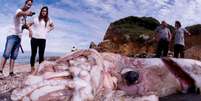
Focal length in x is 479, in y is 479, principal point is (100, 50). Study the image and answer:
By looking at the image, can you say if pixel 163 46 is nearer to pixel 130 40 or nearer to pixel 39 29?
pixel 39 29

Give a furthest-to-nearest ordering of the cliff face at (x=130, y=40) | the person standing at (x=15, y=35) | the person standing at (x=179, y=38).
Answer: the cliff face at (x=130, y=40)
the person standing at (x=179, y=38)
the person standing at (x=15, y=35)

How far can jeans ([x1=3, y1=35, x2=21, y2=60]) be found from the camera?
13016 mm

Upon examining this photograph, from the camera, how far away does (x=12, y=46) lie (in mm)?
13133

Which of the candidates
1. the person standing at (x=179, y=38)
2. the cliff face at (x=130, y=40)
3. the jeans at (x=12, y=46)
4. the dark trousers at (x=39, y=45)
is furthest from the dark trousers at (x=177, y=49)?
the cliff face at (x=130, y=40)

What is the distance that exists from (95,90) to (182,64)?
6.71 feet

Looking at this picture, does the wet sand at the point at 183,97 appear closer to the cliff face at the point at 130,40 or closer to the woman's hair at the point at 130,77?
the woman's hair at the point at 130,77

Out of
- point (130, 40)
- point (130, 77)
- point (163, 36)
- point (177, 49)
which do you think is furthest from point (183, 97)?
point (130, 40)

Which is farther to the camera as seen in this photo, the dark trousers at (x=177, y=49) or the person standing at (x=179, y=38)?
the dark trousers at (x=177, y=49)

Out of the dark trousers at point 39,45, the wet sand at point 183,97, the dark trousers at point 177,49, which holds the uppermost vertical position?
the dark trousers at point 39,45

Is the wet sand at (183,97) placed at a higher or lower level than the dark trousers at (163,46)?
lower

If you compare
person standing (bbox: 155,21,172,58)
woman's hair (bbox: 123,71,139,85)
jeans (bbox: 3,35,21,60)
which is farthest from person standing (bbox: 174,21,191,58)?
woman's hair (bbox: 123,71,139,85)

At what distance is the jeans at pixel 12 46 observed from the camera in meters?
13.0

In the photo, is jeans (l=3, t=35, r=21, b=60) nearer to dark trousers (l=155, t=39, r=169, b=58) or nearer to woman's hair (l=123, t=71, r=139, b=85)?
woman's hair (l=123, t=71, r=139, b=85)

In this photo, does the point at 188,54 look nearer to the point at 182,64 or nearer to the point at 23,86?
the point at 182,64
